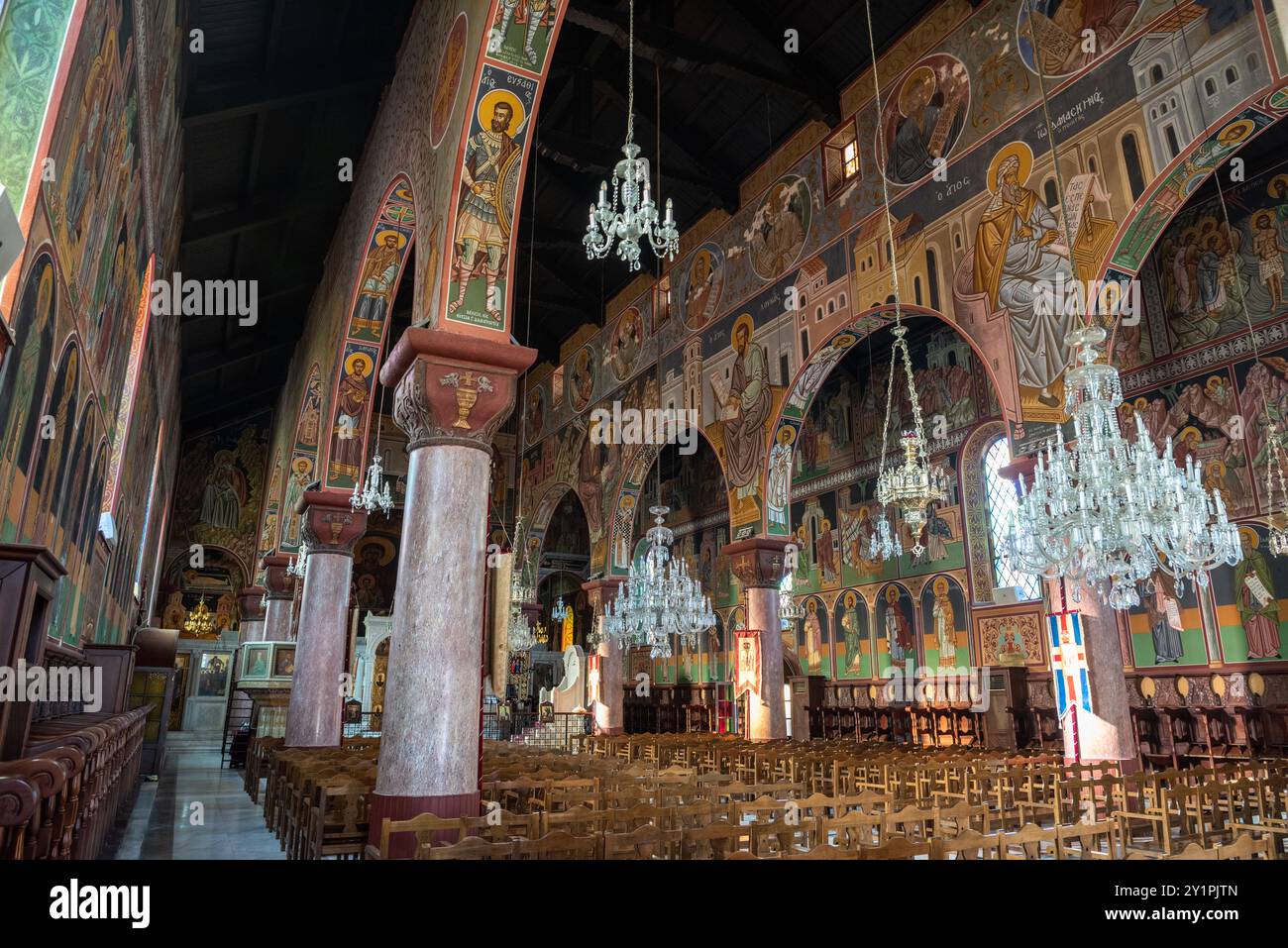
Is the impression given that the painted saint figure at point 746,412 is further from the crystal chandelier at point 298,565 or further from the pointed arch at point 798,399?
the crystal chandelier at point 298,565

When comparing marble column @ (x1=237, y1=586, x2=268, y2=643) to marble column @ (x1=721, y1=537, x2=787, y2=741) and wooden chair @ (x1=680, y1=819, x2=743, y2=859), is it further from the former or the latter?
wooden chair @ (x1=680, y1=819, x2=743, y2=859)

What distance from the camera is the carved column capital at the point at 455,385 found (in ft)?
21.0

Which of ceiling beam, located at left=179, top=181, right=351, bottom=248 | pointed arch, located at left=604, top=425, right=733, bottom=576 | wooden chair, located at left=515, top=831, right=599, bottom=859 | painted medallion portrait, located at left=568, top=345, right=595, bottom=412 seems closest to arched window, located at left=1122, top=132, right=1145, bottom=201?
wooden chair, located at left=515, top=831, right=599, bottom=859

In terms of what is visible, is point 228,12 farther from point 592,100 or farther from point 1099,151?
point 1099,151

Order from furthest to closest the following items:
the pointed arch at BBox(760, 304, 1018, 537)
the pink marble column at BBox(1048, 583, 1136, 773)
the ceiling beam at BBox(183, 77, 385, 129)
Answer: the pointed arch at BBox(760, 304, 1018, 537), the ceiling beam at BBox(183, 77, 385, 129), the pink marble column at BBox(1048, 583, 1136, 773)

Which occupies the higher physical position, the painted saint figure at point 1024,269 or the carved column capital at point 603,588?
the painted saint figure at point 1024,269

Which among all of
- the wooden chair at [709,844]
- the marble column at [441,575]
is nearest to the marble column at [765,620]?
the marble column at [441,575]

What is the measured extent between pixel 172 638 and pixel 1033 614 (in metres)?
15.3

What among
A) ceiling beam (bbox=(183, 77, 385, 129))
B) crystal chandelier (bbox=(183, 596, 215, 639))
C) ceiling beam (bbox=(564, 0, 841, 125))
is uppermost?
ceiling beam (bbox=(564, 0, 841, 125))

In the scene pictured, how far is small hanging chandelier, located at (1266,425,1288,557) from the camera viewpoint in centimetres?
944

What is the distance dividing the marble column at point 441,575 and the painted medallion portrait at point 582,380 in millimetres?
12010

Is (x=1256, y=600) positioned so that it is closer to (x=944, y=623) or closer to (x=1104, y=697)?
(x=1104, y=697)

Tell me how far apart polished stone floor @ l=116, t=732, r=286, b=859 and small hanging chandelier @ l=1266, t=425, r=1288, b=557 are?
1160 cm

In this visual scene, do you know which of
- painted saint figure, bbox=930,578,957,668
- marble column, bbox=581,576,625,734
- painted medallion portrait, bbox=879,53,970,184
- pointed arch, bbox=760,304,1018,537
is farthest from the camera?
marble column, bbox=581,576,625,734
